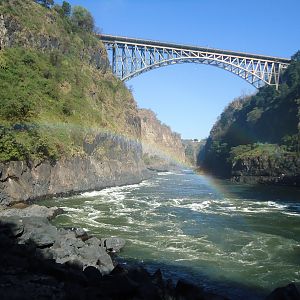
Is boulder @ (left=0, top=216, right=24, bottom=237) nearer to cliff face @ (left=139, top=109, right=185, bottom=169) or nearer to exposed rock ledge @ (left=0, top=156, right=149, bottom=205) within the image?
exposed rock ledge @ (left=0, top=156, right=149, bottom=205)

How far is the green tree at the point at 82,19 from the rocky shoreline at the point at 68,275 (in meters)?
41.3

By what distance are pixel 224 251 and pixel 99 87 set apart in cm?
3361

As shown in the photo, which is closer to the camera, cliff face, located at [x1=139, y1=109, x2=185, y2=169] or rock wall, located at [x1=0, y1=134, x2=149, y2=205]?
rock wall, located at [x1=0, y1=134, x2=149, y2=205]

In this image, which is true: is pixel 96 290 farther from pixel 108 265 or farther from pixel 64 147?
pixel 64 147

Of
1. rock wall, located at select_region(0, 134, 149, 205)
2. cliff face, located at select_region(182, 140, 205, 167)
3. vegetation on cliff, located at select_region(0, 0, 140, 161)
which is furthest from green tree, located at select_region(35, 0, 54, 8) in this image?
cliff face, located at select_region(182, 140, 205, 167)

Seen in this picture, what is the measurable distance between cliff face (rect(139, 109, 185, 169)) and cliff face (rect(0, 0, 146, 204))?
38.9 metres

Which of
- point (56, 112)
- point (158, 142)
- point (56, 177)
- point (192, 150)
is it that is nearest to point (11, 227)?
point (56, 177)

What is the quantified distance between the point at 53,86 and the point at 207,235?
22.4m

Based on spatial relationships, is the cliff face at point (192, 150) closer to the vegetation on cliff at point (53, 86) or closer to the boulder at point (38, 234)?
the vegetation on cliff at point (53, 86)

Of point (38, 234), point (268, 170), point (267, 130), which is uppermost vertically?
point (267, 130)

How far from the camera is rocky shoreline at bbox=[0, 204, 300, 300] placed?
7.65 metres

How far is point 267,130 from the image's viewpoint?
5881 cm

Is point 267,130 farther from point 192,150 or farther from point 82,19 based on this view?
point 192,150

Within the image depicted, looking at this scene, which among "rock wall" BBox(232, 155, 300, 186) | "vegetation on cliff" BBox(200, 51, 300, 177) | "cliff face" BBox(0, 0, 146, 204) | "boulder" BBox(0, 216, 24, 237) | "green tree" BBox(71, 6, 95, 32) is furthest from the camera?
"green tree" BBox(71, 6, 95, 32)
